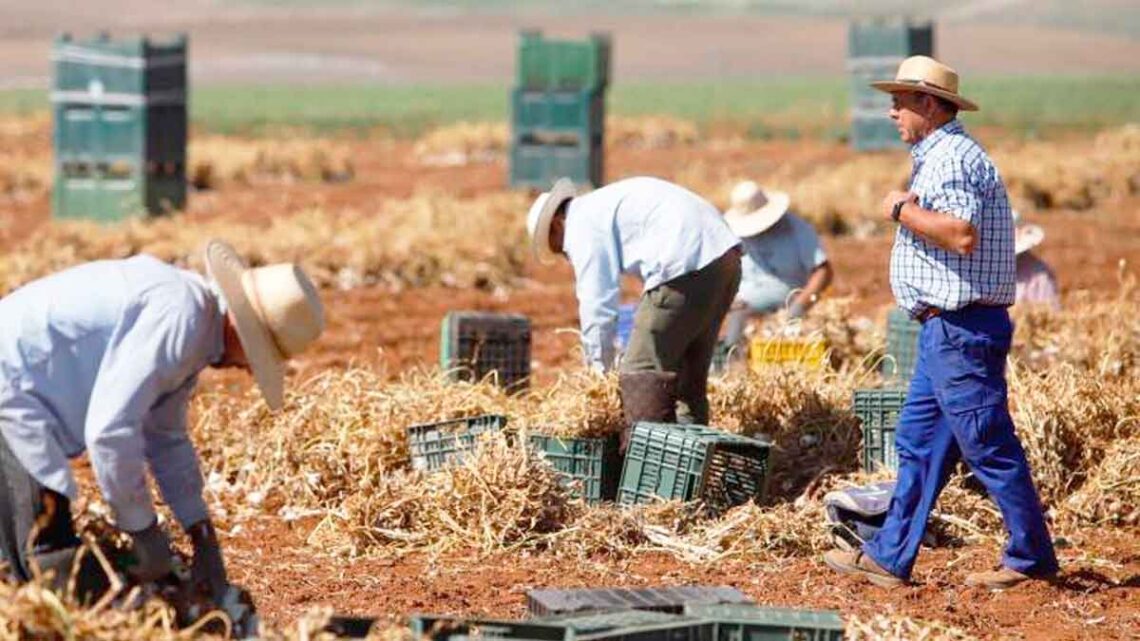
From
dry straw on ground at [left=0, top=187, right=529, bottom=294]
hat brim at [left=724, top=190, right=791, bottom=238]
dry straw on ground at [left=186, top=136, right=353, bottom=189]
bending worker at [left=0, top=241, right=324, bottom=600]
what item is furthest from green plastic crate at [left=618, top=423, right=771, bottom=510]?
dry straw on ground at [left=186, top=136, right=353, bottom=189]

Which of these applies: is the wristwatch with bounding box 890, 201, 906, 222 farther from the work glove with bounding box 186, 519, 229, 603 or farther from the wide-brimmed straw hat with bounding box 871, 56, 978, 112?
the work glove with bounding box 186, 519, 229, 603

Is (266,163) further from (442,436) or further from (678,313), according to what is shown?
(678,313)

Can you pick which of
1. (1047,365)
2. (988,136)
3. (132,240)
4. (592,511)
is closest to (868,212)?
(132,240)

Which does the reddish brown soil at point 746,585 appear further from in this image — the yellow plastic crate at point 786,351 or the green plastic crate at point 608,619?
the yellow plastic crate at point 786,351

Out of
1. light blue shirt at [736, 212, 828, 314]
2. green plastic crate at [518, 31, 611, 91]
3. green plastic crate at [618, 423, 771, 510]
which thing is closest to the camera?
green plastic crate at [618, 423, 771, 510]

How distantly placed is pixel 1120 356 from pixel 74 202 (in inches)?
523

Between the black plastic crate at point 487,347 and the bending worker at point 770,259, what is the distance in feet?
4.17

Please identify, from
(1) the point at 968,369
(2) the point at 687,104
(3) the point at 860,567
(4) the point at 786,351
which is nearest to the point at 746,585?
(3) the point at 860,567

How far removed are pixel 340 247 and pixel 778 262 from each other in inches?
286

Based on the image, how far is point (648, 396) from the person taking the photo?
9.43 metres

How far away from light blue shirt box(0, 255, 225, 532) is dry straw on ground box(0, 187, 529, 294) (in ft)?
36.4

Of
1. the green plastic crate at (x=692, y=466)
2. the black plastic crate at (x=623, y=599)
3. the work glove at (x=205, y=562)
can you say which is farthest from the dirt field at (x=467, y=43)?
the work glove at (x=205, y=562)

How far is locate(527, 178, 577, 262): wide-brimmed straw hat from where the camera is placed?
9.52 m

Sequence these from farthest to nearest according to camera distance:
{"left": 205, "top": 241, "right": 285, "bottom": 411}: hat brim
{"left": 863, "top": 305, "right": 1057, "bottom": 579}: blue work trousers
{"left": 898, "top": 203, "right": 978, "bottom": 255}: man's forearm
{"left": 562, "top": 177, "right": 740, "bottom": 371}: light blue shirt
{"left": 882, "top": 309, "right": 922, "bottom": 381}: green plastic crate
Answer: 1. {"left": 882, "top": 309, "right": 922, "bottom": 381}: green plastic crate
2. {"left": 562, "top": 177, "right": 740, "bottom": 371}: light blue shirt
3. {"left": 863, "top": 305, "right": 1057, "bottom": 579}: blue work trousers
4. {"left": 898, "top": 203, "right": 978, "bottom": 255}: man's forearm
5. {"left": 205, "top": 241, "right": 285, "bottom": 411}: hat brim
